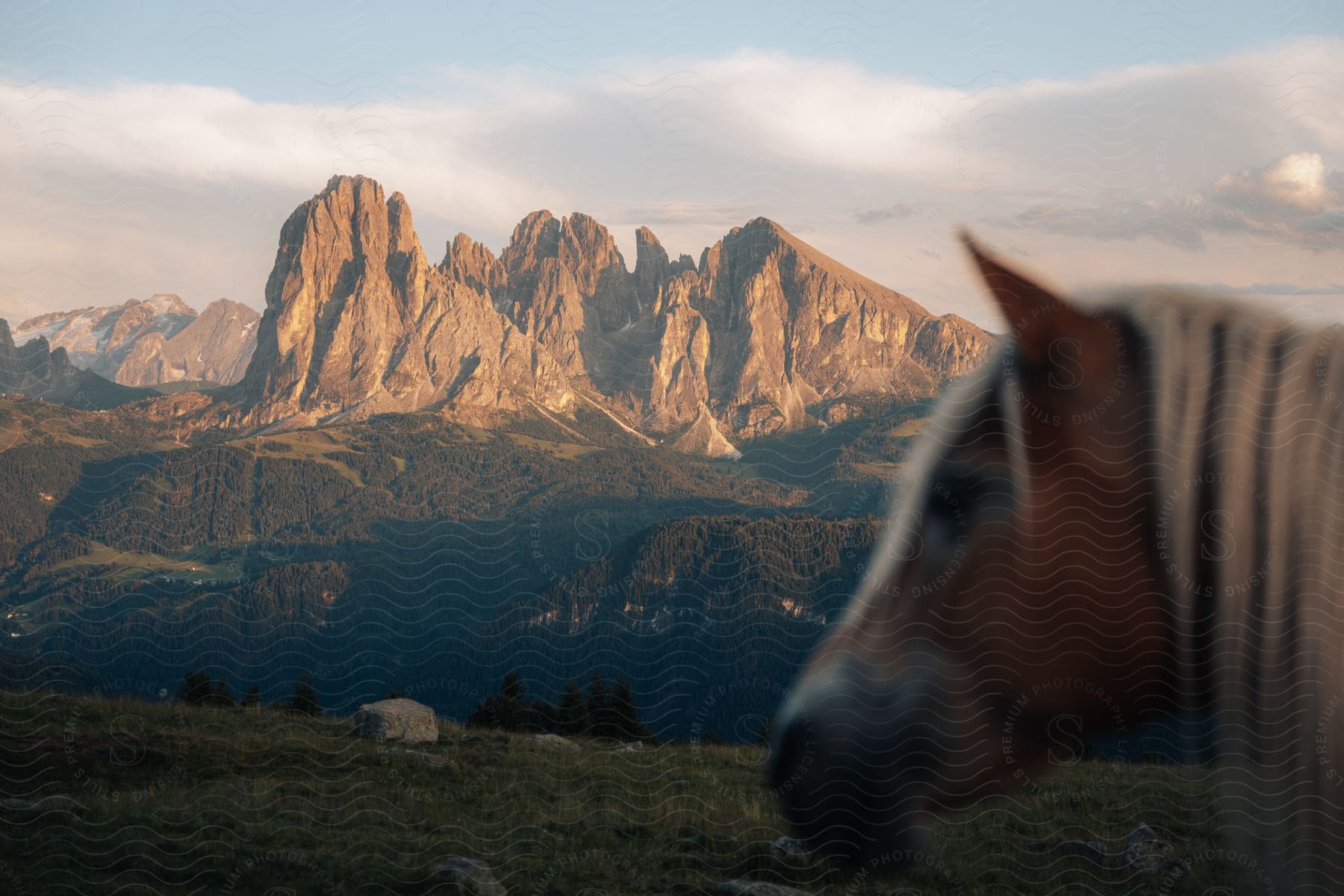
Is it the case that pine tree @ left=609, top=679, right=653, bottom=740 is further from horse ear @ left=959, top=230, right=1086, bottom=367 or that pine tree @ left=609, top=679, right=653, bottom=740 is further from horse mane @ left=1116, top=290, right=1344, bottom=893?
horse ear @ left=959, top=230, right=1086, bottom=367

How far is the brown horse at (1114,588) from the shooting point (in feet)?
9.21

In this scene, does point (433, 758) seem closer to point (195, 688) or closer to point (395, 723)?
point (395, 723)

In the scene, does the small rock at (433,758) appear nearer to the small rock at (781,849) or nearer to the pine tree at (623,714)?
the small rock at (781,849)

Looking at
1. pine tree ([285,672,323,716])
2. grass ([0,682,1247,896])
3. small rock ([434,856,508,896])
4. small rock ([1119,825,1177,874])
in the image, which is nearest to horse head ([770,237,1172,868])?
grass ([0,682,1247,896])

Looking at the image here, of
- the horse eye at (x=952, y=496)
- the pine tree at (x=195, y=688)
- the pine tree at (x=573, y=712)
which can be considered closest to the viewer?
the horse eye at (x=952, y=496)

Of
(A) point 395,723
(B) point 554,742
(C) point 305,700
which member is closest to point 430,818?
(A) point 395,723

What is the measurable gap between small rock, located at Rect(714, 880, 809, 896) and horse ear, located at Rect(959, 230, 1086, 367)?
13.1ft

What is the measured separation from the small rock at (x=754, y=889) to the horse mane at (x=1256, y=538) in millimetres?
3291

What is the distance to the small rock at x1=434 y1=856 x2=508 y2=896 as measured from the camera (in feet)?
19.1

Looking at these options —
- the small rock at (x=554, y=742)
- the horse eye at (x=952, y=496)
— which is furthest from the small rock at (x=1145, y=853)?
the small rock at (x=554, y=742)

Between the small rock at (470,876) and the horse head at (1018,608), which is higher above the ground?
the horse head at (1018,608)

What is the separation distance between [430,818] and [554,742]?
20.4 feet

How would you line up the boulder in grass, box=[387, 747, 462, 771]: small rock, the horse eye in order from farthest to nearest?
1. the boulder in grass
2. box=[387, 747, 462, 771]: small rock
3. the horse eye

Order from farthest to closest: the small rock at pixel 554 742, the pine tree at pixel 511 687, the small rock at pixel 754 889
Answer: the pine tree at pixel 511 687, the small rock at pixel 554 742, the small rock at pixel 754 889
